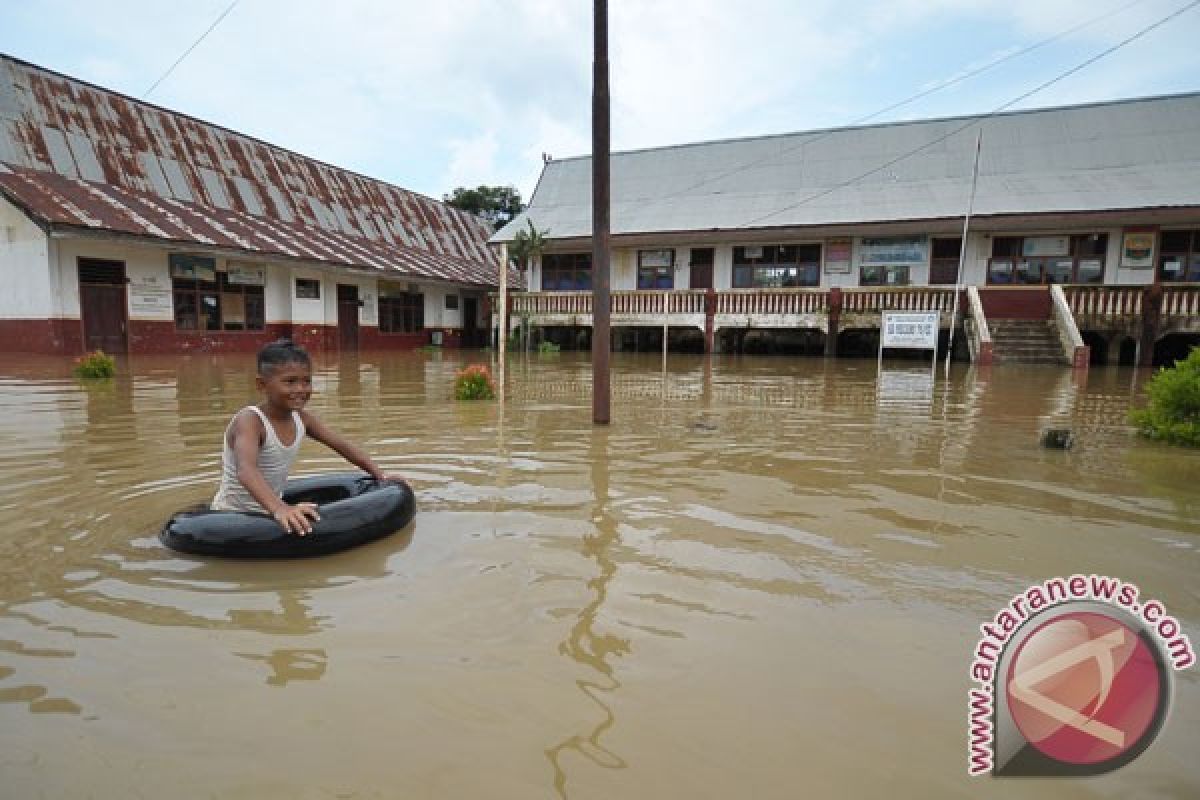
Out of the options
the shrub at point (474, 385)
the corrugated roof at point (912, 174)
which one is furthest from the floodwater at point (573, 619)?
the corrugated roof at point (912, 174)

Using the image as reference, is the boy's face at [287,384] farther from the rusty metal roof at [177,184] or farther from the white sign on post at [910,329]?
the rusty metal roof at [177,184]

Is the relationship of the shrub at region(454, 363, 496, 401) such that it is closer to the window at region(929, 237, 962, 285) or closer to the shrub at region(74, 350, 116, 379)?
the shrub at region(74, 350, 116, 379)

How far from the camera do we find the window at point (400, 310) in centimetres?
2489

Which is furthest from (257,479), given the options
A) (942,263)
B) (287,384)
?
(942,263)

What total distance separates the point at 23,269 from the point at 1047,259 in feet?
88.7

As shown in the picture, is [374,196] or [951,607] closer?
[951,607]

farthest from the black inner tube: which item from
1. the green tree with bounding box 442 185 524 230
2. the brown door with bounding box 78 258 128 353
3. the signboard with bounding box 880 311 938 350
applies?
the green tree with bounding box 442 185 524 230

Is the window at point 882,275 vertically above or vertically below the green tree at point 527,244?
below

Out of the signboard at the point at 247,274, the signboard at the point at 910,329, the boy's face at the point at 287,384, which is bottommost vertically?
the boy's face at the point at 287,384

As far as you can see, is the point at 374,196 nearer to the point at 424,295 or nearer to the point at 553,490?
the point at 424,295

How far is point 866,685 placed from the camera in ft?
7.29

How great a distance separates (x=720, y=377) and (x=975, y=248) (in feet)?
38.6

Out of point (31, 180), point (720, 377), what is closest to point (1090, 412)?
point (720, 377)

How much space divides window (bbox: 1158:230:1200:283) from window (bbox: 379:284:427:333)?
2440 cm
